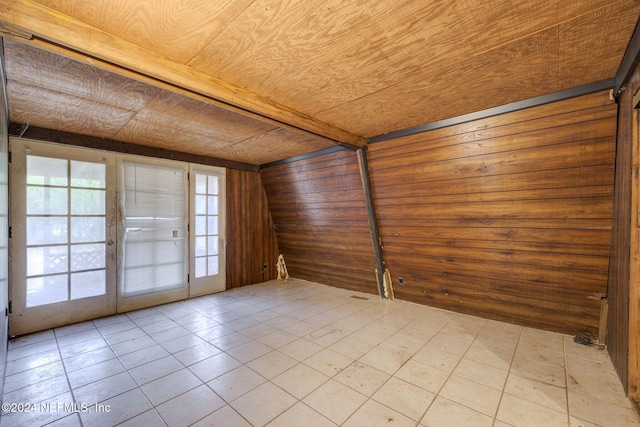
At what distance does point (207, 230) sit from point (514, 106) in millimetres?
4452

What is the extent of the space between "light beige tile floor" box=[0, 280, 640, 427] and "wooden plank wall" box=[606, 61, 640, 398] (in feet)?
0.71

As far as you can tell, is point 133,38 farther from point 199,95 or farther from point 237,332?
point 237,332

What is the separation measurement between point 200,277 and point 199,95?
330 cm

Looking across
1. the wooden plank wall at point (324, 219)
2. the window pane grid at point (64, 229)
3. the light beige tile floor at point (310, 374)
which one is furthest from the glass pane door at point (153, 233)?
the wooden plank wall at point (324, 219)

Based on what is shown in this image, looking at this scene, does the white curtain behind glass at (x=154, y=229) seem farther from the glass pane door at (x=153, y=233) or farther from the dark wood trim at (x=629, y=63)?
the dark wood trim at (x=629, y=63)

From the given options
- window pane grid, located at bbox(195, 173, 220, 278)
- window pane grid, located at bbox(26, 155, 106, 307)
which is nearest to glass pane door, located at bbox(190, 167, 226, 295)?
window pane grid, located at bbox(195, 173, 220, 278)

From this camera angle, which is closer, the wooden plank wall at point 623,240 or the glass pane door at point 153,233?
the wooden plank wall at point 623,240

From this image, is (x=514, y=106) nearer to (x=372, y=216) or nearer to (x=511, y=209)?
(x=511, y=209)

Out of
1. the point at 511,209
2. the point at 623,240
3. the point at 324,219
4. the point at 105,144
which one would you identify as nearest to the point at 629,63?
the point at 623,240

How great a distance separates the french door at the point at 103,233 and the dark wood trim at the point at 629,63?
4756 millimetres

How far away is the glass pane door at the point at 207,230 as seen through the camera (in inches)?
174

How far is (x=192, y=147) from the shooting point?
155 inches

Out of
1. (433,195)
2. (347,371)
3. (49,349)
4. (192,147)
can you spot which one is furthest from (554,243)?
(49,349)

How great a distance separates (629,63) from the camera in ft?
5.62
